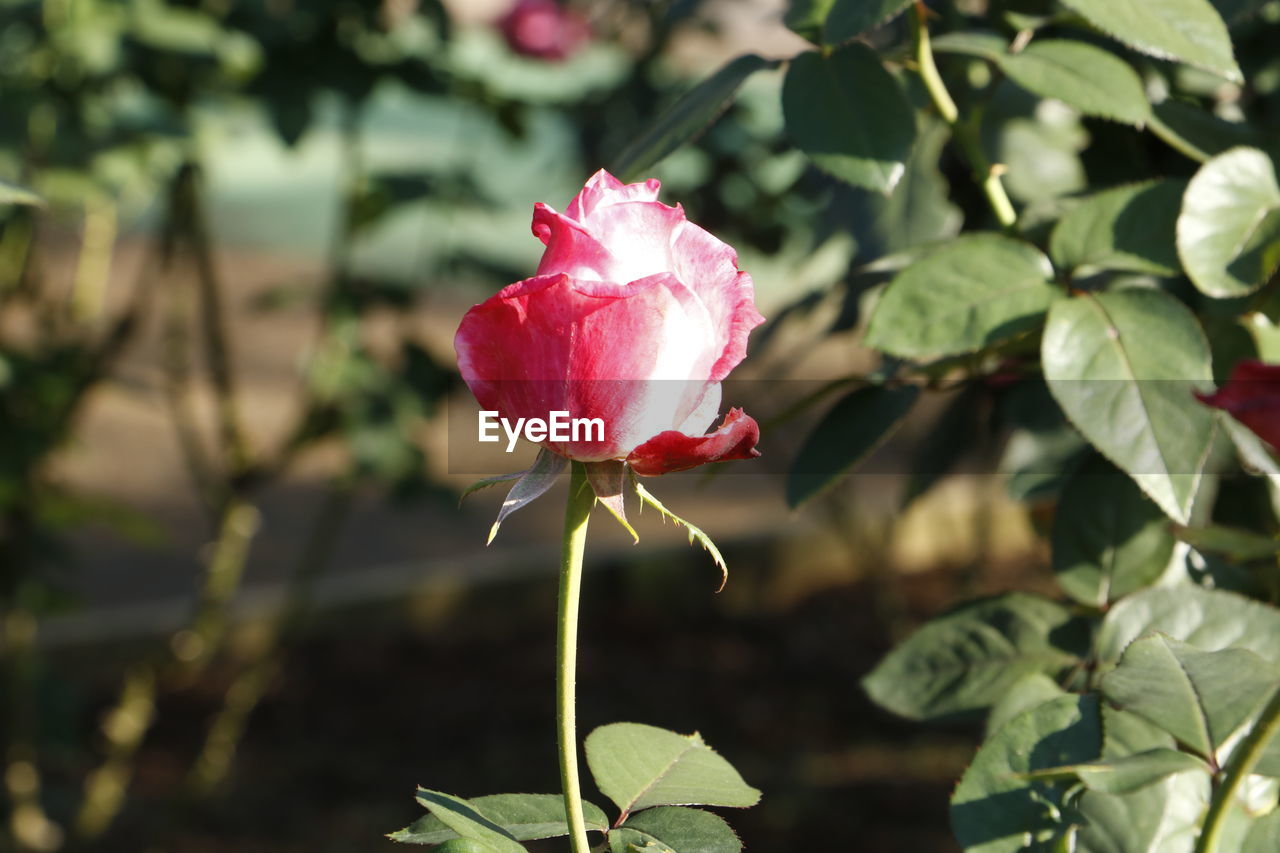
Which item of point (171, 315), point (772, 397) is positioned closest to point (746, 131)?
point (772, 397)

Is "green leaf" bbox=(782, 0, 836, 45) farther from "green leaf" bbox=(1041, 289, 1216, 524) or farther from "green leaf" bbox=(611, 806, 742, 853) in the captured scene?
"green leaf" bbox=(611, 806, 742, 853)

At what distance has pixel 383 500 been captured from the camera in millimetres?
2465

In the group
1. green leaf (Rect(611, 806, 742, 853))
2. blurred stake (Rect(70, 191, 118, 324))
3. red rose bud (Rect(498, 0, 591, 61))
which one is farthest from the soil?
green leaf (Rect(611, 806, 742, 853))

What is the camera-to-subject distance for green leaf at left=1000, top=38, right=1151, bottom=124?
71cm

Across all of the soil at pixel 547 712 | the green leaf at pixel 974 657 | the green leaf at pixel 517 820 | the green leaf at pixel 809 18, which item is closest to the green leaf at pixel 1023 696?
the green leaf at pixel 974 657

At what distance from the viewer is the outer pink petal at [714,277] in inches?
18.9

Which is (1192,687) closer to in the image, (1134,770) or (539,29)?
(1134,770)

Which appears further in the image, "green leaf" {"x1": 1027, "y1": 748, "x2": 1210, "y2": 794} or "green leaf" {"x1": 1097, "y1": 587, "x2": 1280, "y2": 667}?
"green leaf" {"x1": 1097, "y1": 587, "x2": 1280, "y2": 667}

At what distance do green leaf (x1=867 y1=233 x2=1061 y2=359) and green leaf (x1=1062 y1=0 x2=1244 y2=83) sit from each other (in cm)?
12

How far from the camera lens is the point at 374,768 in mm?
2928

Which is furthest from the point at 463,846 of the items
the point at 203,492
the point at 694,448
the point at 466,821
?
the point at 203,492

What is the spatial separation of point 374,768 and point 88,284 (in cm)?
127

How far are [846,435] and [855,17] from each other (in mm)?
234

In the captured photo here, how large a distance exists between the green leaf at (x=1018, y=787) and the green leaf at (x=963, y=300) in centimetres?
19
